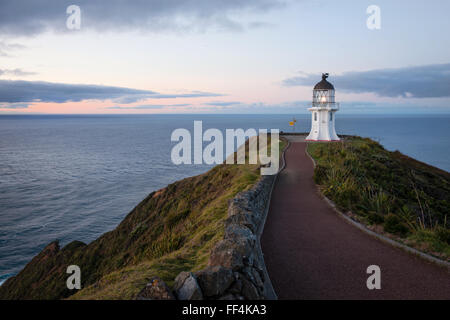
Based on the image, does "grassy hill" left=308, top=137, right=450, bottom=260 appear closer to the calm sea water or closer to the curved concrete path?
the curved concrete path

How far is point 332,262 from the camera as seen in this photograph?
7238 mm

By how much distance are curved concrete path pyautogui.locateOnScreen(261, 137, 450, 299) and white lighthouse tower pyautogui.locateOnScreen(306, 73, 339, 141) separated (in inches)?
1022

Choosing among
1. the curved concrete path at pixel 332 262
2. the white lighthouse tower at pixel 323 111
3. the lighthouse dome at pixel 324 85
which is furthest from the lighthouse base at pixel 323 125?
the curved concrete path at pixel 332 262

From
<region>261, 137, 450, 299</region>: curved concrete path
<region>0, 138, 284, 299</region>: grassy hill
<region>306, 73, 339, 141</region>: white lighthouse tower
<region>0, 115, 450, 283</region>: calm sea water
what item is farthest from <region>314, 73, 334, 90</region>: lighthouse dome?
<region>261, 137, 450, 299</region>: curved concrete path

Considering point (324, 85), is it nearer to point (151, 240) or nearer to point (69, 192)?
point (151, 240)

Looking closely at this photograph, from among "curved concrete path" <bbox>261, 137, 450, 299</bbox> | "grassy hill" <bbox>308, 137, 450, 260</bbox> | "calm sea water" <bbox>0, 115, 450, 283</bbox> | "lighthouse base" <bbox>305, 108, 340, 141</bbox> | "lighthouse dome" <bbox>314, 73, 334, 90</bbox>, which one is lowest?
"calm sea water" <bbox>0, 115, 450, 283</bbox>

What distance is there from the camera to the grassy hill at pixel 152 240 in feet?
32.7

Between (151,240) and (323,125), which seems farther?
(323,125)

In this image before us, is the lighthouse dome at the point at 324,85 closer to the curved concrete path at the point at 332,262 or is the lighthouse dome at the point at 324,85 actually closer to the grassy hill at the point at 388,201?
the grassy hill at the point at 388,201

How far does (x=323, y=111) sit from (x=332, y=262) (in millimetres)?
30543

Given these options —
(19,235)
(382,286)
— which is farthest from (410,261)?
(19,235)

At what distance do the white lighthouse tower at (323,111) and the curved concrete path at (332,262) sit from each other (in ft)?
85.1

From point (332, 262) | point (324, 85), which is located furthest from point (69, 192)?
point (332, 262)

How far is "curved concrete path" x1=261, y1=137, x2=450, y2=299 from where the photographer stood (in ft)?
19.7
